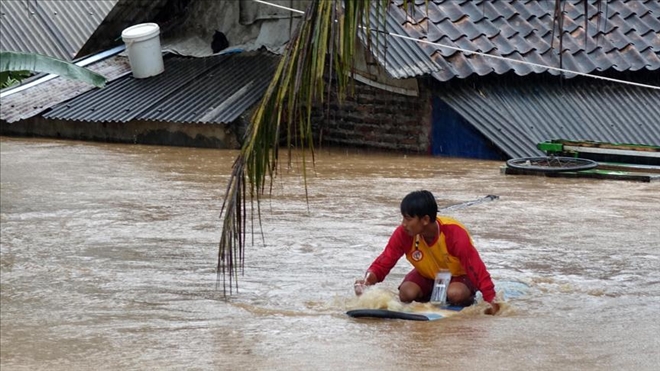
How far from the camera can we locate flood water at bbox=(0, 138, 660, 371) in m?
5.67

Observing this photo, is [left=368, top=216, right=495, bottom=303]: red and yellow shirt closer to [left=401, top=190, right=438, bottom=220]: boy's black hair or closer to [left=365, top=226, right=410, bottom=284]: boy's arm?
[left=365, top=226, right=410, bottom=284]: boy's arm

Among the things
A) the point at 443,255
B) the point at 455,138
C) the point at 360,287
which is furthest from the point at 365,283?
the point at 455,138

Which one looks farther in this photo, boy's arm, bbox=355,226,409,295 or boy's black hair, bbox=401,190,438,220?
boy's arm, bbox=355,226,409,295

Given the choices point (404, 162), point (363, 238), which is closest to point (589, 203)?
point (363, 238)

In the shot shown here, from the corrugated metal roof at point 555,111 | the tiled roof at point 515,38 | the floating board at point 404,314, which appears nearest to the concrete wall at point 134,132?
the tiled roof at point 515,38

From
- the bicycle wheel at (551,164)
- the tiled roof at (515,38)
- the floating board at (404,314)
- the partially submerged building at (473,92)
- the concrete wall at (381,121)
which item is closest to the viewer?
the floating board at (404,314)

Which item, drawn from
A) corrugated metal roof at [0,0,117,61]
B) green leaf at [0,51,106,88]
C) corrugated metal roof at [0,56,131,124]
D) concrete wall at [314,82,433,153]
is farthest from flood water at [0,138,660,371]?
corrugated metal roof at [0,0,117,61]

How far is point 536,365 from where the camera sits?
17.4ft

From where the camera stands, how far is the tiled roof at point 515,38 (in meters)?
14.5

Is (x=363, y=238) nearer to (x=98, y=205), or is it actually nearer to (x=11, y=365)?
(x=98, y=205)

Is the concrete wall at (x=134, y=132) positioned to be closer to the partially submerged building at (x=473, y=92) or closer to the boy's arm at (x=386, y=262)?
the partially submerged building at (x=473, y=92)

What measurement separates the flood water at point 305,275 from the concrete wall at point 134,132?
119 inches

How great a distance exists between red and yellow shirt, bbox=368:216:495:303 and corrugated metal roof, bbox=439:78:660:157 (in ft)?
24.8

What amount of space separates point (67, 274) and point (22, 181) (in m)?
5.09
